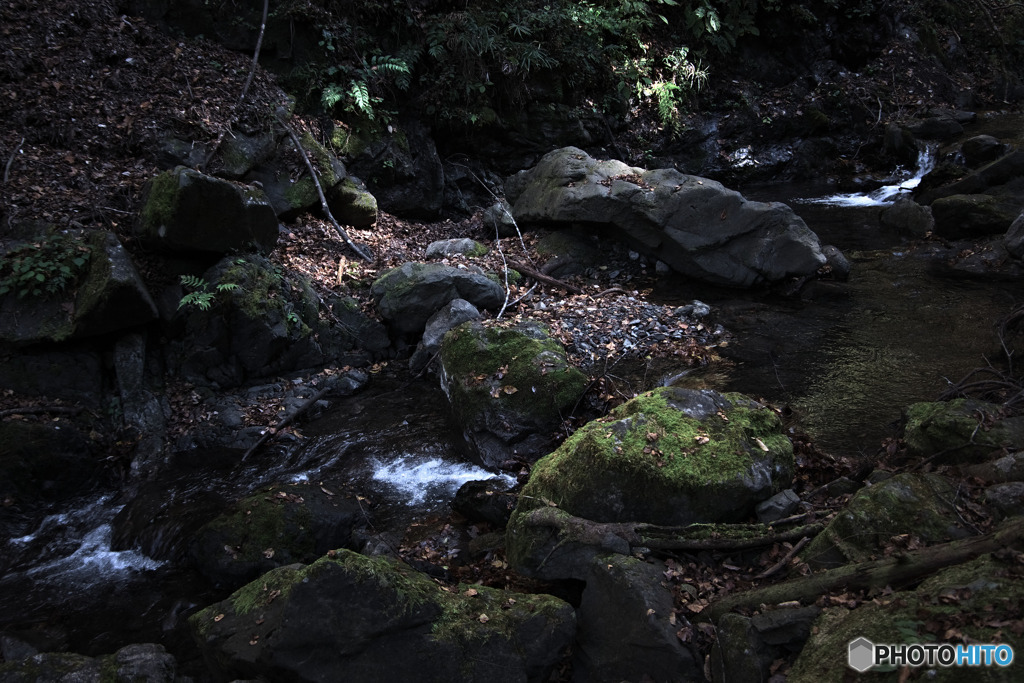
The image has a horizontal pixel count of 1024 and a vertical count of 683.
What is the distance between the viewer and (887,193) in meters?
14.4

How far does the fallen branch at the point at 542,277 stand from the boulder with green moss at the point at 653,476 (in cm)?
520

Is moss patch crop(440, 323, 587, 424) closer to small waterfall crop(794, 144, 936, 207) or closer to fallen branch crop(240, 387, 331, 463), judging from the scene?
fallen branch crop(240, 387, 331, 463)

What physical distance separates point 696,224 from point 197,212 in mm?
7367

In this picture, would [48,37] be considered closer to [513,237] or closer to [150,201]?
[150,201]

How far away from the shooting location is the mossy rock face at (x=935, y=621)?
2623 millimetres

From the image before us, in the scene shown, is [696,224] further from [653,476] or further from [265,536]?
[265,536]

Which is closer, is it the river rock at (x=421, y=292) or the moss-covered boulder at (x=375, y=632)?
the moss-covered boulder at (x=375, y=632)

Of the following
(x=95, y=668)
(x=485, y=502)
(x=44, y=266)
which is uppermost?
(x=44, y=266)

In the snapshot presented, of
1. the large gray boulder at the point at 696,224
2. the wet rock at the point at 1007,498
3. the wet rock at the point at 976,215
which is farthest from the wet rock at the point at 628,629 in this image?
the wet rock at the point at 976,215

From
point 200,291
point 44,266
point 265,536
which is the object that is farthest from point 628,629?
point 44,266

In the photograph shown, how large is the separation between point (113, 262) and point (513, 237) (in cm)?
662

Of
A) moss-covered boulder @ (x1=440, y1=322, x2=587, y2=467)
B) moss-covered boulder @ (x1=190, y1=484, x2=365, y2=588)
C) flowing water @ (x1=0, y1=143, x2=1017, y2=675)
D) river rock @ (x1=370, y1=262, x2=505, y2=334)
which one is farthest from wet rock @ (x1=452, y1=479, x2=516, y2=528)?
river rock @ (x1=370, y1=262, x2=505, y2=334)

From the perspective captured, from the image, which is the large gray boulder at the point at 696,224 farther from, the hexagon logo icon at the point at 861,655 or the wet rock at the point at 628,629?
the hexagon logo icon at the point at 861,655

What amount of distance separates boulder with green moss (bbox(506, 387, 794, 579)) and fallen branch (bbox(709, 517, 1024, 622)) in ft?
2.69
